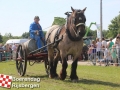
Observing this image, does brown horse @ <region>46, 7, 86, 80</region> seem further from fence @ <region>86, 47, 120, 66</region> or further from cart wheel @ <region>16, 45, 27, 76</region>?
fence @ <region>86, 47, 120, 66</region>

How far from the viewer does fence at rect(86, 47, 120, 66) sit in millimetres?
17547

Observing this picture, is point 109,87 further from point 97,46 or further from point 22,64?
point 97,46

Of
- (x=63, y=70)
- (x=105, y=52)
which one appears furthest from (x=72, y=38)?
(x=105, y=52)

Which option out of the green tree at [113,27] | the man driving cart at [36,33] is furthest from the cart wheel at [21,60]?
the green tree at [113,27]

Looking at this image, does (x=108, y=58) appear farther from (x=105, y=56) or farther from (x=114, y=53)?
(x=114, y=53)

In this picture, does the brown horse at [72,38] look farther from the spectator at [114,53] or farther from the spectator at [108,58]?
the spectator at [108,58]

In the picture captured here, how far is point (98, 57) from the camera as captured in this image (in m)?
19.2

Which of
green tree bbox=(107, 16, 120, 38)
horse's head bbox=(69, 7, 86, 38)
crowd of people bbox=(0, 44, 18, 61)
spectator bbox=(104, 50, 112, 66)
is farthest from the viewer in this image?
green tree bbox=(107, 16, 120, 38)

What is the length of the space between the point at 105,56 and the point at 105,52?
0.26m

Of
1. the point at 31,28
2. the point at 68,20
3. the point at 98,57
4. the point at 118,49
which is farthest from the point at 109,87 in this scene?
the point at 98,57

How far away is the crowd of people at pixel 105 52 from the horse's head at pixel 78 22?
8690mm

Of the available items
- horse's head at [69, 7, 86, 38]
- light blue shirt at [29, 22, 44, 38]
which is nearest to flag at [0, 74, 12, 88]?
horse's head at [69, 7, 86, 38]

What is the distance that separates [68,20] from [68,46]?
0.91 m

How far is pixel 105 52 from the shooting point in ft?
60.1
